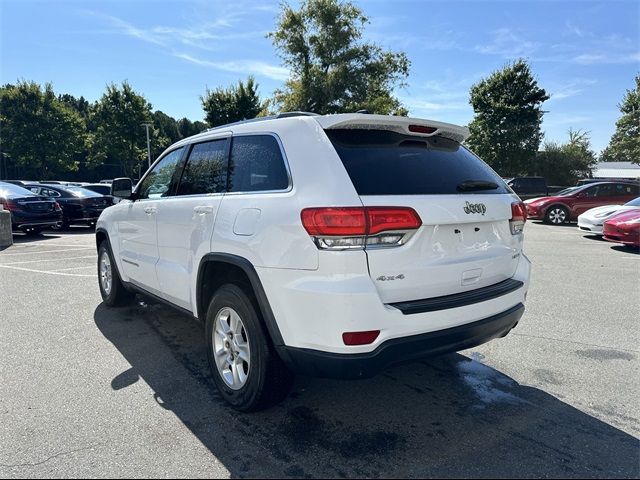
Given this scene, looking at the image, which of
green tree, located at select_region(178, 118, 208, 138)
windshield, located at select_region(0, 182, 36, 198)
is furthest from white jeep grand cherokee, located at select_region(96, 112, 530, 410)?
green tree, located at select_region(178, 118, 208, 138)

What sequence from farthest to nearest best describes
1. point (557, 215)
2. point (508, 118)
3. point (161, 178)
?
point (508, 118) → point (557, 215) → point (161, 178)

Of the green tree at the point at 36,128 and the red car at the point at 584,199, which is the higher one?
the green tree at the point at 36,128

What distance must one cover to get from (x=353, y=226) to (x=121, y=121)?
132 ft

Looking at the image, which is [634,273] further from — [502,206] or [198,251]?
[198,251]

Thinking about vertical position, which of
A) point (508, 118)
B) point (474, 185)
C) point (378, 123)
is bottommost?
point (474, 185)

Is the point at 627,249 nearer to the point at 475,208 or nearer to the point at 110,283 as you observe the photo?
the point at 475,208

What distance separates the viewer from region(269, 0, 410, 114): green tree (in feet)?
107

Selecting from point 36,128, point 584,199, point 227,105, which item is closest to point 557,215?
point 584,199

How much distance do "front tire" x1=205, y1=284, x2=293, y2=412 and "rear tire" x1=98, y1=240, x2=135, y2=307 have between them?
2514 mm

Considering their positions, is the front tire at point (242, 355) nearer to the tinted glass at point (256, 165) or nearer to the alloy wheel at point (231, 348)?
the alloy wheel at point (231, 348)

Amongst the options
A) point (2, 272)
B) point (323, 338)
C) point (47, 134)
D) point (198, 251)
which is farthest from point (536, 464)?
point (47, 134)

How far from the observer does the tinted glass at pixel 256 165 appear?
2830 mm

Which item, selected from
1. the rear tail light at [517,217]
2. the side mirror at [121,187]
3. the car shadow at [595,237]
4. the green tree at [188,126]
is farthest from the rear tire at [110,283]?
the green tree at [188,126]

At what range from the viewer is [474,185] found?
119 inches
